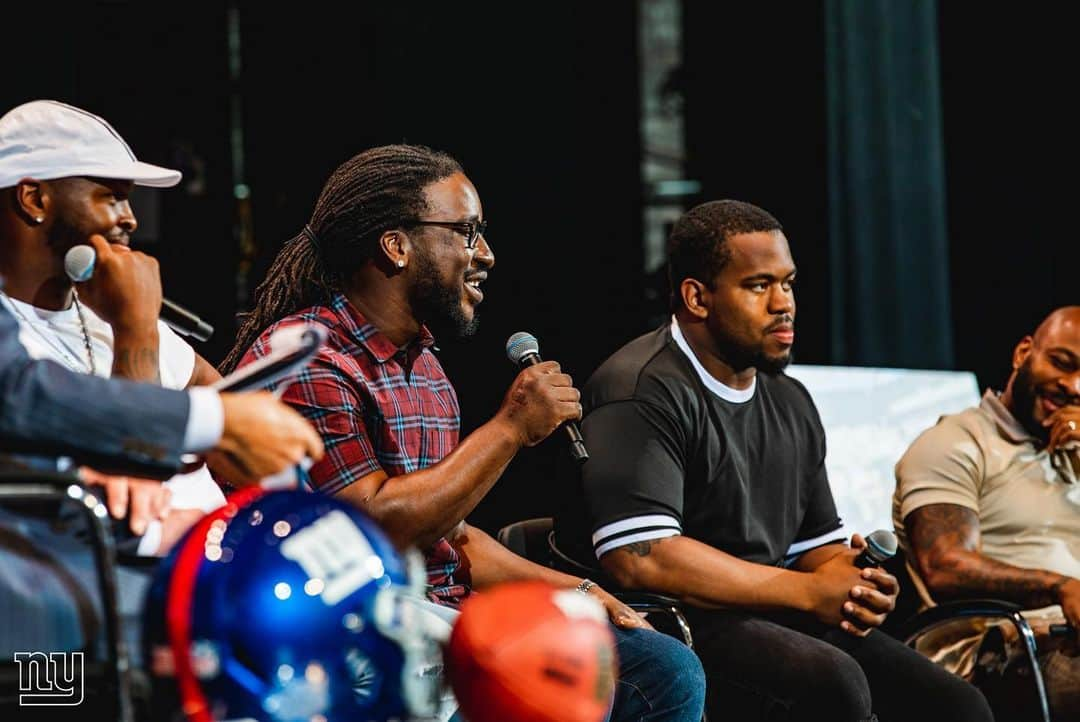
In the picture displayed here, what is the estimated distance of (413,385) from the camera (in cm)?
298

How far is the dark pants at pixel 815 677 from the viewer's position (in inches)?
120

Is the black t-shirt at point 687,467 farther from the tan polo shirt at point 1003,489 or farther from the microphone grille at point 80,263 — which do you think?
the microphone grille at point 80,263

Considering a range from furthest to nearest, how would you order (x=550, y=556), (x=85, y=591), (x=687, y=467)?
1. (x=550, y=556)
2. (x=687, y=467)
3. (x=85, y=591)

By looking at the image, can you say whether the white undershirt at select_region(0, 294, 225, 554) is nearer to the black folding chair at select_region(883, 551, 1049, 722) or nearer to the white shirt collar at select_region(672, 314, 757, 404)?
the white shirt collar at select_region(672, 314, 757, 404)

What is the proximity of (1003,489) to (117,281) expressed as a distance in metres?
2.48

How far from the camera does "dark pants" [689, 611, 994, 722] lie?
3061 mm

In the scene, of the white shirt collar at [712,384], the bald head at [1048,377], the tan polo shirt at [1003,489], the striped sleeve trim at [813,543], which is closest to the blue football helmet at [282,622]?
the white shirt collar at [712,384]

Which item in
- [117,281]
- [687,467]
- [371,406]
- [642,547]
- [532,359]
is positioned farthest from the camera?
[687,467]

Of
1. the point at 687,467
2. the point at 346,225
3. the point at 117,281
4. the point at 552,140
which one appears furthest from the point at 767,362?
the point at 117,281

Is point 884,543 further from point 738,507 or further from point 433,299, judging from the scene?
point 433,299

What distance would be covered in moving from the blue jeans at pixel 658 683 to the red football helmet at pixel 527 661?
917 millimetres

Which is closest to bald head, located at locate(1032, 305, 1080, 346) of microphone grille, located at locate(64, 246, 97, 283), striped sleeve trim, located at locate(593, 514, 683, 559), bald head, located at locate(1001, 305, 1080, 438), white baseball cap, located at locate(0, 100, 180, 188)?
bald head, located at locate(1001, 305, 1080, 438)

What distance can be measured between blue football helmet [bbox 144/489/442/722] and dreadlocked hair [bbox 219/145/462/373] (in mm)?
1239

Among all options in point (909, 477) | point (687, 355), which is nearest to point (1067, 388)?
point (909, 477)
